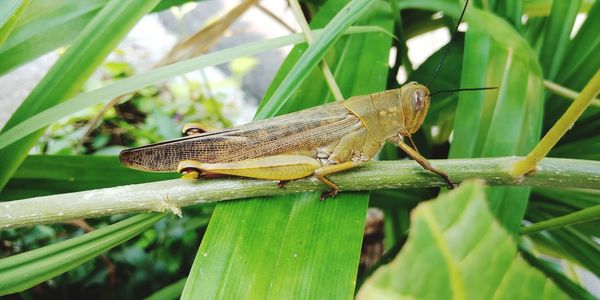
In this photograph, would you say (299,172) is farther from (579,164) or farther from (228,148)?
(579,164)

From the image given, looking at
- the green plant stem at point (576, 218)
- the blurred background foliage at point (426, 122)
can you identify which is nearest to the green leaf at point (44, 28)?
the blurred background foliage at point (426, 122)

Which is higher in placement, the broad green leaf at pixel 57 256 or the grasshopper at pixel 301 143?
the grasshopper at pixel 301 143

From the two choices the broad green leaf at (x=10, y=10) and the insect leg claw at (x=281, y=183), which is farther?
the insect leg claw at (x=281, y=183)

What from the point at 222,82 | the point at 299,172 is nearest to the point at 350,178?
the point at 299,172

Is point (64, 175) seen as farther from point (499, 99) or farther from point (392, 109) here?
point (499, 99)

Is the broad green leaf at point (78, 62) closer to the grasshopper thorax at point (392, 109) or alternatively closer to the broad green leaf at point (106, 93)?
the broad green leaf at point (106, 93)

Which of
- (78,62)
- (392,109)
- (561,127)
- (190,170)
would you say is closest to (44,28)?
(78,62)

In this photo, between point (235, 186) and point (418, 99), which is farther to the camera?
point (418, 99)
